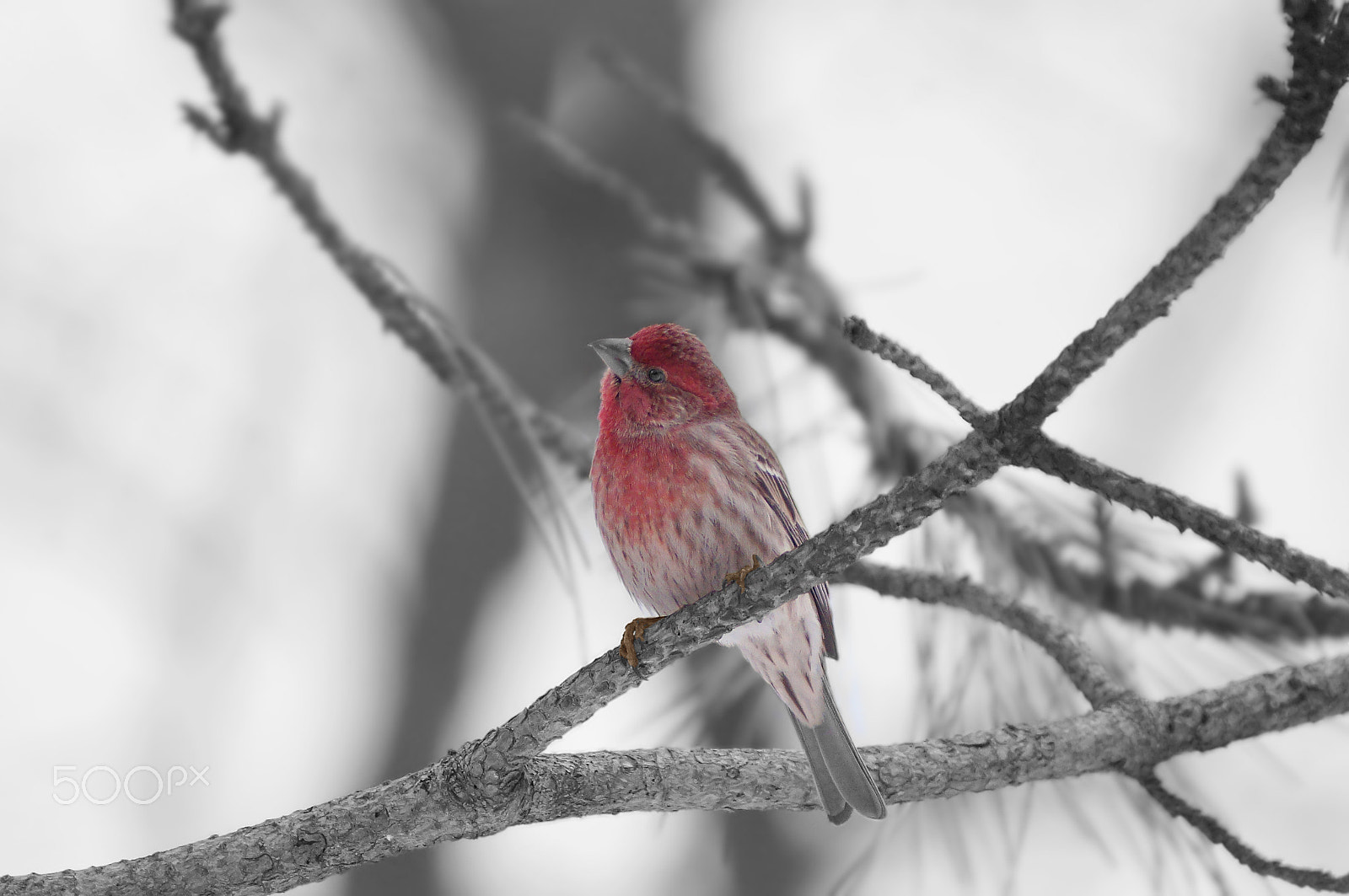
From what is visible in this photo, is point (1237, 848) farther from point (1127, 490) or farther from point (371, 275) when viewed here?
point (371, 275)

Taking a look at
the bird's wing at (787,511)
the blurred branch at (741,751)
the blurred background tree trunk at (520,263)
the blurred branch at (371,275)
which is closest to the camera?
the blurred branch at (741,751)

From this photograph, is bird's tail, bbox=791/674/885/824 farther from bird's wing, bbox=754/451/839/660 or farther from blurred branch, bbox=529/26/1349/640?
blurred branch, bbox=529/26/1349/640

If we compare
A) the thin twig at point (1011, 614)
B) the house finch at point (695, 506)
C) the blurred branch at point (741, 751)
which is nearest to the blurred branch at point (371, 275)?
the blurred branch at point (741, 751)

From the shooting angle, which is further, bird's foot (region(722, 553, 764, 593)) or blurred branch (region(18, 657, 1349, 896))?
bird's foot (region(722, 553, 764, 593))

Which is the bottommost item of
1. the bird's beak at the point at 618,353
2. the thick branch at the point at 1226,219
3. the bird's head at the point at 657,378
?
the thick branch at the point at 1226,219

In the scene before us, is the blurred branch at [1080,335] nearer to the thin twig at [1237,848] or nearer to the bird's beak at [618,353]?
the bird's beak at [618,353]

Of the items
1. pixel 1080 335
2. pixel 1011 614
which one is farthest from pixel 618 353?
pixel 1080 335

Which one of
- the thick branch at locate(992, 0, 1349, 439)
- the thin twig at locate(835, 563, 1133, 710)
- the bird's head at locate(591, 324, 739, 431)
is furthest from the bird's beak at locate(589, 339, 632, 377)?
the thick branch at locate(992, 0, 1349, 439)
